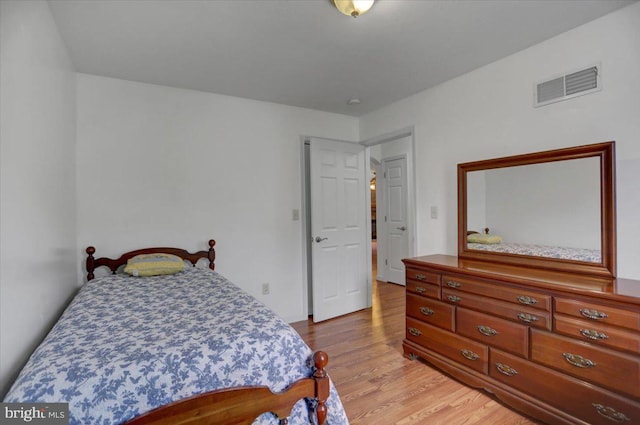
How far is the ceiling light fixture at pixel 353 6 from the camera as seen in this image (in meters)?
1.62

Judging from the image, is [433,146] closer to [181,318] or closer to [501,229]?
[501,229]

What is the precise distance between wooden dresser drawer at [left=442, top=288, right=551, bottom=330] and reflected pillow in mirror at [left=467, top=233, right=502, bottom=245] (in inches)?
20.8

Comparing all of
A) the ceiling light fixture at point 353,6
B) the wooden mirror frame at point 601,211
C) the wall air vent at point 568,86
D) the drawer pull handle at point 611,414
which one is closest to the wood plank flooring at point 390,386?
the drawer pull handle at point 611,414

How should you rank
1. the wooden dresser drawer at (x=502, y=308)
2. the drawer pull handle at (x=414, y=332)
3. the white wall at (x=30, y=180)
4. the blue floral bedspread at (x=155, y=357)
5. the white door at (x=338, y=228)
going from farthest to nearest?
the white door at (x=338, y=228)
the drawer pull handle at (x=414, y=332)
the wooden dresser drawer at (x=502, y=308)
the white wall at (x=30, y=180)
the blue floral bedspread at (x=155, y=357)

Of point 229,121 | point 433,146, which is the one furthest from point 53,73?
point 433,146

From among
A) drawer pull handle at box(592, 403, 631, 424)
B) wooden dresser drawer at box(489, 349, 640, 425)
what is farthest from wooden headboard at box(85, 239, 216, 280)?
drawer pull handle at box(592, 403, 631, 424)

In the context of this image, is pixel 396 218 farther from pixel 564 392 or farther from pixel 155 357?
pixel 155 357

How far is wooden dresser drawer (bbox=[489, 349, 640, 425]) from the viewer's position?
4.77 feet

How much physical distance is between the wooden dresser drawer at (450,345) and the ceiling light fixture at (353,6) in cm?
220

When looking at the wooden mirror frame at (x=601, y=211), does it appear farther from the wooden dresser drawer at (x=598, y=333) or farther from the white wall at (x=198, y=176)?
the white wall at (x=198, y=176)

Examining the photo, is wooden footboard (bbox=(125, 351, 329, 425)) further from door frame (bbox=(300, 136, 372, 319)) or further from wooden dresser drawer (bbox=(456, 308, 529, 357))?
door frame (bbox=(300, 136, 372, 319))

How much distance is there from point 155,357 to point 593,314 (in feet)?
6.73

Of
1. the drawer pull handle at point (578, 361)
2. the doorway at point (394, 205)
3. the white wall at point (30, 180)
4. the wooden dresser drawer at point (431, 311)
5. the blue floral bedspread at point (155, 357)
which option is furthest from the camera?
the doorway at point (394, 205)

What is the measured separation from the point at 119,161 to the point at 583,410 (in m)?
3.58
